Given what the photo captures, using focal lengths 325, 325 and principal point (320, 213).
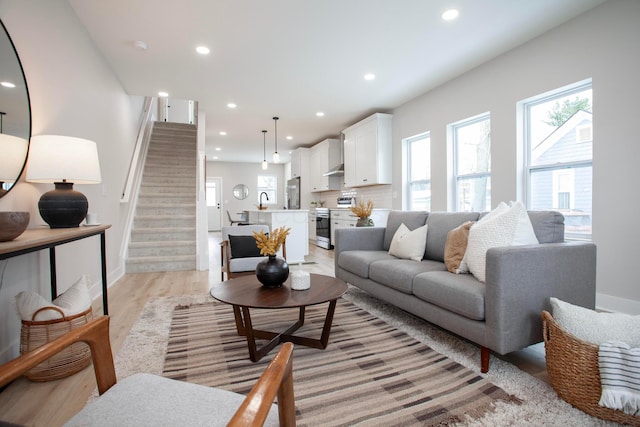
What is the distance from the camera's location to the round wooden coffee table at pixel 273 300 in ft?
6.23

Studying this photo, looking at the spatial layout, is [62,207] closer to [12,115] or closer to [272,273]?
[12,115]

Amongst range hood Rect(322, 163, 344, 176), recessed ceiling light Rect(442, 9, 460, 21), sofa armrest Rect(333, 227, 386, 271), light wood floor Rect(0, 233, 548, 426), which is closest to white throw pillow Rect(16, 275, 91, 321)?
light wood floor Rect(0, 233, 548, 426)

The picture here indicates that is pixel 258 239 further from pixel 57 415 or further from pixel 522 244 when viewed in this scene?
pixel 522 244

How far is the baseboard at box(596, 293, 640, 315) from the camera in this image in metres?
2.68

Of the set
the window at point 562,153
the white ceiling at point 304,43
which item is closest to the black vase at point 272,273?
the white ceiling at point 304,43

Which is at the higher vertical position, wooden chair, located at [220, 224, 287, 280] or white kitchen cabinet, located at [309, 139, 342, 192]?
white kitchen cabinet, located at [309, 139, 342, 192]

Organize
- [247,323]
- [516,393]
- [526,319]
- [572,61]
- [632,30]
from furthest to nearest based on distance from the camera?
[572,61]
[632,30]
[247,323]
[526,319]
[516,393]

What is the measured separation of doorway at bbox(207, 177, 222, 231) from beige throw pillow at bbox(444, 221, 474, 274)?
10394 mm

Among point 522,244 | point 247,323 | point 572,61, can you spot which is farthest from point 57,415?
point 572,61

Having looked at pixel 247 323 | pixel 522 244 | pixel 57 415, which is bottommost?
pixel 57 415

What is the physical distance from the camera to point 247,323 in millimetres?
1933

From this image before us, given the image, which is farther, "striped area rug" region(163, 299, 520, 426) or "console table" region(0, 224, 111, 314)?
"striped area rug" region(163, 299, 520, 426)

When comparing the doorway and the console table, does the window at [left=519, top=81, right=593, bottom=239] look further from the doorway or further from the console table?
the doorway

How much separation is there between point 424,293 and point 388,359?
517 millimetres
